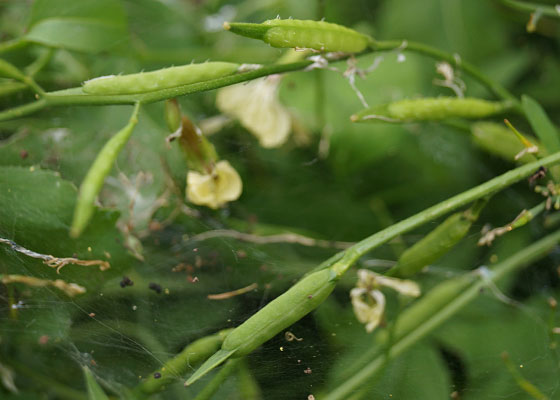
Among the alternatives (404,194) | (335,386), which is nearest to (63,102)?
(335,386)

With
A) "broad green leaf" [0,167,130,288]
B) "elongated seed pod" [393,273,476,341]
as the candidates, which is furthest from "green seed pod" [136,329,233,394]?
"elongated seed pod" [393,273,476,341]

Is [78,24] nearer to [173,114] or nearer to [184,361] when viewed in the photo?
[173,114]

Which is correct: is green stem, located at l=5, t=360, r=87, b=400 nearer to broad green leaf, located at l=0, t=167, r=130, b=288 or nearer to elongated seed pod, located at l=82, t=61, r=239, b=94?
broad green leaf, located at l=0, t=167, r=130, b=288

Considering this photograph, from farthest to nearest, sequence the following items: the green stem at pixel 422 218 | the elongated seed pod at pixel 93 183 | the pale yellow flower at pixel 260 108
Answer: the pale yellow flower at pixel 260 108
the green stem at pixel 422 218
the elongated seed pod at pixel 93 183

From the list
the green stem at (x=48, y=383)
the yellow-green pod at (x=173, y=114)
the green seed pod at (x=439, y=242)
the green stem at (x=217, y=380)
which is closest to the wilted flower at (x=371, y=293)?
the green seed pod at (x=439, y=242)

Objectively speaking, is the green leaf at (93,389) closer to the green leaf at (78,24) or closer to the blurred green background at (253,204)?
the blurred green background at (253,204)

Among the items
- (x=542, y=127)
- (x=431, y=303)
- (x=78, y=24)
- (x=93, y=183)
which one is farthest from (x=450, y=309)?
(x=78, y=24)
